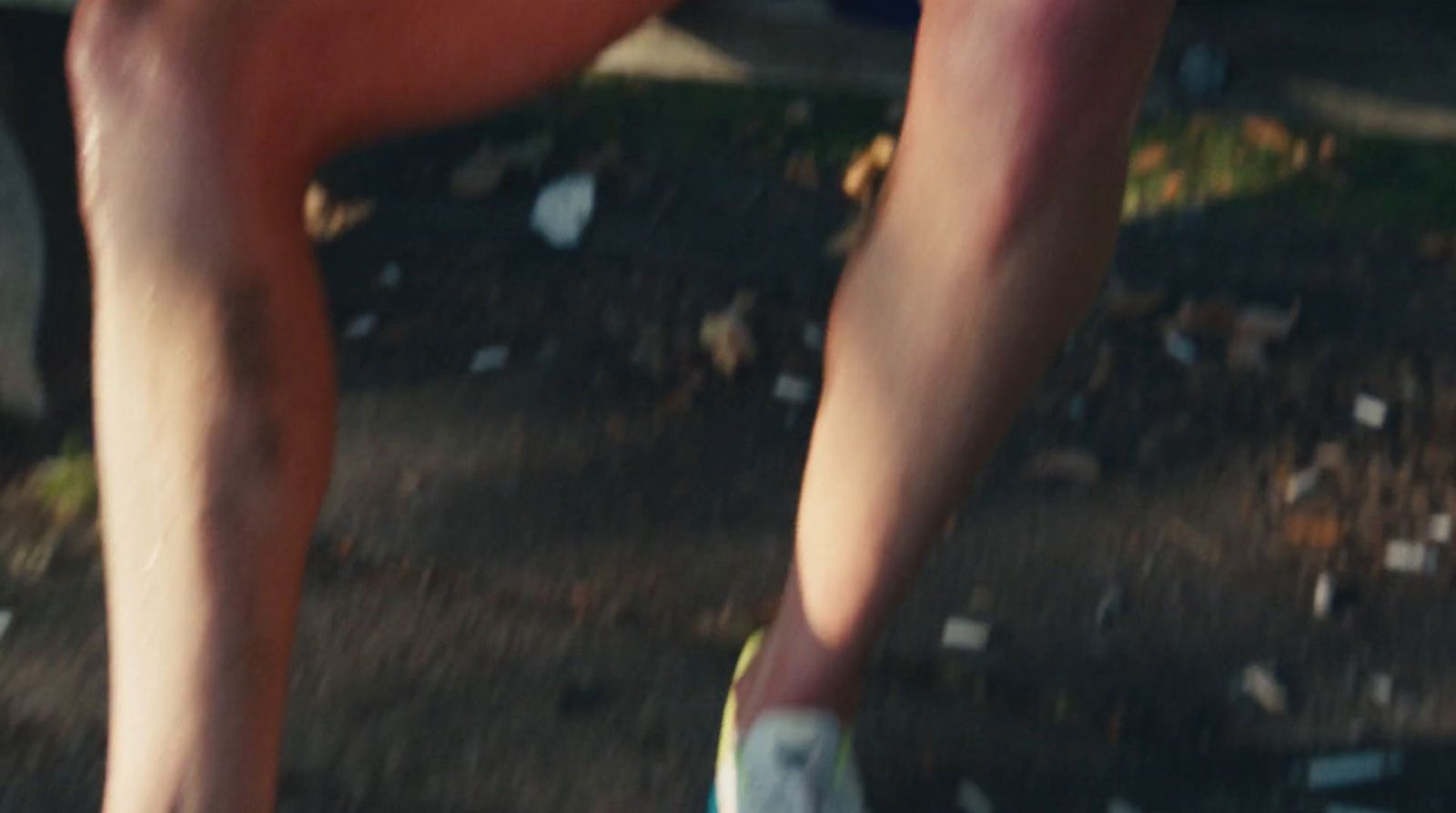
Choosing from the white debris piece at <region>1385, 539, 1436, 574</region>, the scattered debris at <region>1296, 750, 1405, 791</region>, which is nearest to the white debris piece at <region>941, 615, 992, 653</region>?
the scattered debris at <region>1296, 750, 1405, 791</region>

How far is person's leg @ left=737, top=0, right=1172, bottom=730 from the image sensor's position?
1.18m

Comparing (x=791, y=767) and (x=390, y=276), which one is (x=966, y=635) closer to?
(x=791, y=767)

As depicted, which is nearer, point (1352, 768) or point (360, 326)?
point (1352, 768)

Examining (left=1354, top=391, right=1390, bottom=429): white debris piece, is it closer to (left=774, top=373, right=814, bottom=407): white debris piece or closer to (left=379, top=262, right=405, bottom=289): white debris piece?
(left=774, top=373, right=814, bottom=407): white debris piece

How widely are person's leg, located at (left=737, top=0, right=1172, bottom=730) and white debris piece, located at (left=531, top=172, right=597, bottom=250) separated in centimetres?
96

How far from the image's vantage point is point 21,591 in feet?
5.81

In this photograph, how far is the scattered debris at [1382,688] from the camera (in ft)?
5.34

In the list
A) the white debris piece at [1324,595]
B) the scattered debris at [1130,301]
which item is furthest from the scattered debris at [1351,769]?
the scattered debris at [1130,301]

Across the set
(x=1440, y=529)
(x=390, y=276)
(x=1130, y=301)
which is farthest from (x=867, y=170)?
(x=1440, y=529)

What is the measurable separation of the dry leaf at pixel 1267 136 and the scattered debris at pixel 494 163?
1046mm

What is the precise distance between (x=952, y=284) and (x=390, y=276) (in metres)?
1.15

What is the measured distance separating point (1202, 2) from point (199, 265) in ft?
4.56

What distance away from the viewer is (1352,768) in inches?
61.7

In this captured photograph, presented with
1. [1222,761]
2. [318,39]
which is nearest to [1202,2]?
[1222,761]
